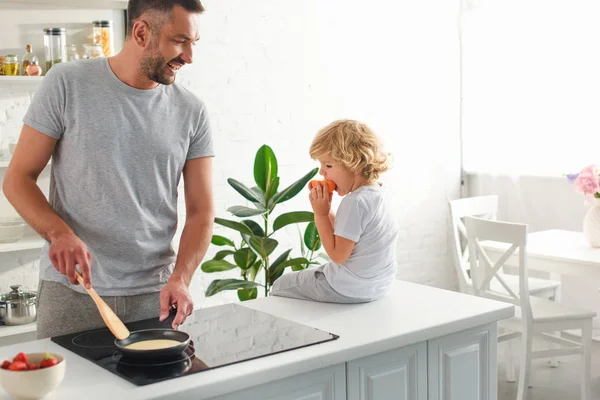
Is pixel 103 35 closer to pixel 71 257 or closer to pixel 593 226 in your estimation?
pixel 71 257

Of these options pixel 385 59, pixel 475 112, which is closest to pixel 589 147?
pixel 475 112

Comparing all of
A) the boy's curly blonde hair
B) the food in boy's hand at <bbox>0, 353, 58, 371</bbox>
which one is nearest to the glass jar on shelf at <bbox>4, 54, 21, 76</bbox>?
the boy's curly blonde hair

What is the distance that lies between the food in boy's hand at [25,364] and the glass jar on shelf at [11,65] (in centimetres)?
192

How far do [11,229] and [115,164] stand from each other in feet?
4.55

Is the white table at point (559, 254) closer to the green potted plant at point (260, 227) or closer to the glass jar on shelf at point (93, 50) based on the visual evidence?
the green potted plant at point (260, 227)

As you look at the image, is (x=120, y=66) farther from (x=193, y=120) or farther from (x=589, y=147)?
(x=589, y=147)

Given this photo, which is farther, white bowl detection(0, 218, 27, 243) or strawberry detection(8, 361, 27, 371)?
white bowl detection(0, 218, 27, 243)

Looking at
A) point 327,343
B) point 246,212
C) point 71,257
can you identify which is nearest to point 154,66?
point 71,257

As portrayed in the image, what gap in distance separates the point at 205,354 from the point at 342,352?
0.28 metres

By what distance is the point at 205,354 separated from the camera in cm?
153

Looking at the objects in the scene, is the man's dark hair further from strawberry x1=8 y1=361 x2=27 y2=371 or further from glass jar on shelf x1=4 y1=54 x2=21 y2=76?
glass jar on shelf x1=4 y1=54 x2=21 y2=76

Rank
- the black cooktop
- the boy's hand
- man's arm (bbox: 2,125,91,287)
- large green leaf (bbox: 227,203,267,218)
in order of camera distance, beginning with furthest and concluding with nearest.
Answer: large green leaf (bbox: 227,203,267,218) < the boy's hand < man's arm (bbox: 2,125,91,287) < the black cooktop

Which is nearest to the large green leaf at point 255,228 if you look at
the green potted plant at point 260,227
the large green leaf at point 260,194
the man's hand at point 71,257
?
the green potted plant at point 260,227

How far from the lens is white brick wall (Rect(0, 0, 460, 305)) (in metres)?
3.80
